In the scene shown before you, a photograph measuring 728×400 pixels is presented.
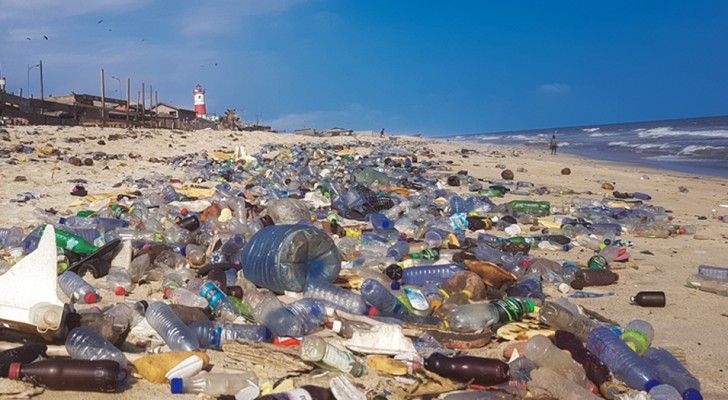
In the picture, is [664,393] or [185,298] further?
[185,298]

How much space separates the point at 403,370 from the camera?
84.0 inches

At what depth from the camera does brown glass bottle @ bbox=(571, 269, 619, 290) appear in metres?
3.47

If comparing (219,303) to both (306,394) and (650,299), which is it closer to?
(306,394)

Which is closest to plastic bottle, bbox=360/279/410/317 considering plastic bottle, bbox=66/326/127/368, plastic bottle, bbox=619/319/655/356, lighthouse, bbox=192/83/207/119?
plastic bottle, bbox=619/319/655/356

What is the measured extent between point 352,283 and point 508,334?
1.14 m

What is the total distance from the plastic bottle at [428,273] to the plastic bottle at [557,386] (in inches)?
57.7

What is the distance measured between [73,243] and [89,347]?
1889 mm

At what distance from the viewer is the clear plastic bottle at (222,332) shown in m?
2.34

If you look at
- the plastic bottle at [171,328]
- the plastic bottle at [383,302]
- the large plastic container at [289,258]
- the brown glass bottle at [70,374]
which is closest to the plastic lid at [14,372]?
the brown glass bottle at [70,374]

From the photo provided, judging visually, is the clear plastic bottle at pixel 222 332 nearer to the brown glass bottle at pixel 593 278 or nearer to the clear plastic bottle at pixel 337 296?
the clear plastic bottle at pixel 337 296

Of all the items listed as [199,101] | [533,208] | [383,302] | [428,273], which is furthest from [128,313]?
[199,101]

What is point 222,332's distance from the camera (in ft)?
7.81

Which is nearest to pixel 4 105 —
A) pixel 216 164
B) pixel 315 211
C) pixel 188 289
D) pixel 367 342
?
pixel 216 164

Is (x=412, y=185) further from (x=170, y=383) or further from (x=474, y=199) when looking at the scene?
(x=170, y=383)
